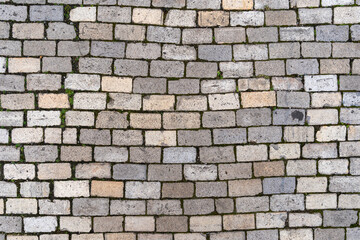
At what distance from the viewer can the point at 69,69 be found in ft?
11.6

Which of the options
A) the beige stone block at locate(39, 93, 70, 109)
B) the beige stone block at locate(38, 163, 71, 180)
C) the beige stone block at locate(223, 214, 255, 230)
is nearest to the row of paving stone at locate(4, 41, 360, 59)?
the beige stone block at locate(39, 93, 70, 109)

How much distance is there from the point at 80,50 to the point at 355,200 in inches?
157

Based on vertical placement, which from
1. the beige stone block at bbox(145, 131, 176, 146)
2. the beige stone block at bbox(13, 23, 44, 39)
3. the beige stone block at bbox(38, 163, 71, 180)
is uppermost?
the beige stone block at bbox(13, 23, 44, 39)

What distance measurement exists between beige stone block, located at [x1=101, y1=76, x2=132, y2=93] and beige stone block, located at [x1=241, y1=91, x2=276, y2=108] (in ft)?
4.76

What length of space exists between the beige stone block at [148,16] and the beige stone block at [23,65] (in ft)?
4.45

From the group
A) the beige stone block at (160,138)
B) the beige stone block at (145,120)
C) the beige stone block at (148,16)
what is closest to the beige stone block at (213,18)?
the beige stone block at (148,16)

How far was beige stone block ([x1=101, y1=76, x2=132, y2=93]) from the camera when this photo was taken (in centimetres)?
354

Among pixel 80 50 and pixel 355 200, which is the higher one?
pixel 80 50

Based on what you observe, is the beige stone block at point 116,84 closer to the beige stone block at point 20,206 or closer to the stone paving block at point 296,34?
the beige stone block at point 20,206

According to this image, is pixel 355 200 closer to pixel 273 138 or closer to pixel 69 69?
pixel 273 138

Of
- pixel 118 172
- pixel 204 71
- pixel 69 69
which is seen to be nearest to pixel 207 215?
pixel 118 172

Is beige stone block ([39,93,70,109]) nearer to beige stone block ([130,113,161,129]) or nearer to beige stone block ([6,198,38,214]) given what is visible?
beige stone block ([130,113,161,129])

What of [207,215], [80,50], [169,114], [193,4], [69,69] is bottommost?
[207,215]

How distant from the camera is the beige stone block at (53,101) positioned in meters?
3.52
